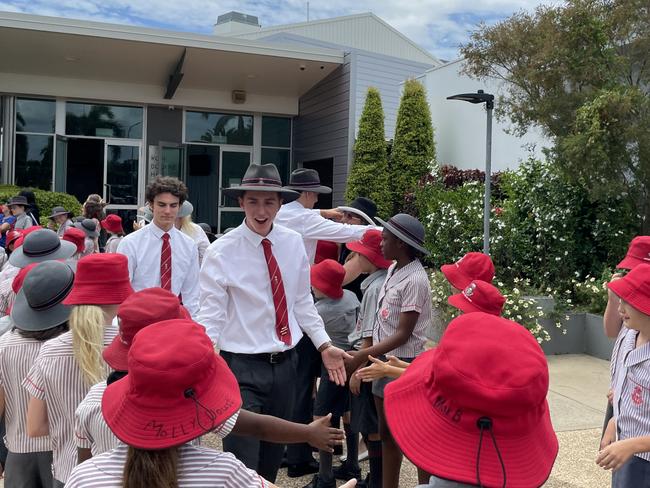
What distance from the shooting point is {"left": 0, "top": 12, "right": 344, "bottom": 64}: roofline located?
13250 mm

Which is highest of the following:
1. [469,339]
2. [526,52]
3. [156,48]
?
[156,48]

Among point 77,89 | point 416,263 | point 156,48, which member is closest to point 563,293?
point 416,263

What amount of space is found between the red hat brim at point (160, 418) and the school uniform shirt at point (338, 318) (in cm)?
292

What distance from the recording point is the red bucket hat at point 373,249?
14.5 feet

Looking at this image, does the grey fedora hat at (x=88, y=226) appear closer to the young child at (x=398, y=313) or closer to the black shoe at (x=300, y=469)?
the black shoe at (x=300, y=469)

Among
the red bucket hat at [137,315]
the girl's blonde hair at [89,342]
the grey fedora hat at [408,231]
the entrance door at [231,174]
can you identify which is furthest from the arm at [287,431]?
the entrance door at [231,174]

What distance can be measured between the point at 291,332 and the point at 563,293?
6.11m

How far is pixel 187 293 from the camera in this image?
5.12 metres

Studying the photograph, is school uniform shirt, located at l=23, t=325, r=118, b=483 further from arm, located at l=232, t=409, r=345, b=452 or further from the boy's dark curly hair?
the boy's dark curly hair

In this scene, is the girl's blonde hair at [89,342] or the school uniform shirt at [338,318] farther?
the school uniform shirt at [338,318]

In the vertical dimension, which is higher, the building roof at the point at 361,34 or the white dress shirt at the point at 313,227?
the building roof at the point at 361,34

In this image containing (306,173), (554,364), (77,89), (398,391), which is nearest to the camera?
(398,391)

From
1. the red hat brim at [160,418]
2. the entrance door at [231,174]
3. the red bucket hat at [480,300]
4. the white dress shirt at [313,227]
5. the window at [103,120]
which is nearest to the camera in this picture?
the red hat brim at [160,418]

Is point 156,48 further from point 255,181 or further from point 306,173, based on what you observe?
point 255,181
